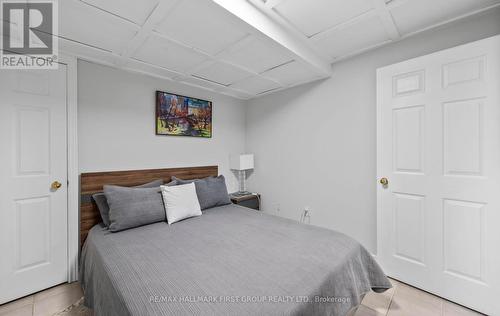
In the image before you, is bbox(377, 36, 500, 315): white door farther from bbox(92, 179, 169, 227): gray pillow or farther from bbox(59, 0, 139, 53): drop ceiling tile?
bbox(92, 179, 169, 227): gray pillow

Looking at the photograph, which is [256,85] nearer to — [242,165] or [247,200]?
[242,165]

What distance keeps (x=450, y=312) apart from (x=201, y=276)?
6.77 ft

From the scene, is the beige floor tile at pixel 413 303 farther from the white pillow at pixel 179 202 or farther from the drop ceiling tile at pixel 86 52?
the drop ceiling tile at pixel 86 52

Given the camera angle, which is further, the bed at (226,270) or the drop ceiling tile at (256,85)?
the drop ceiling tile at (256,85)

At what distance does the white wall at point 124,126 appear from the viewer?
2.26m

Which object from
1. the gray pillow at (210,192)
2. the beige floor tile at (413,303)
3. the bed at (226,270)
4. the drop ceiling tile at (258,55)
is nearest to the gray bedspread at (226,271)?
the bed at (226,270)

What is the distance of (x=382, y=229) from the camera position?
2.21 metres

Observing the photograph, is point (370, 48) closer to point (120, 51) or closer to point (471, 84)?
point (471, 84)

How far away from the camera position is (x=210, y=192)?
2717 millimetres

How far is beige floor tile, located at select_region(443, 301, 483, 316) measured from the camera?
66.0 inches

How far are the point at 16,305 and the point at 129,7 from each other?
2669 mm

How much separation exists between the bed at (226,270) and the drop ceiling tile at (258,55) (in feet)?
5.69

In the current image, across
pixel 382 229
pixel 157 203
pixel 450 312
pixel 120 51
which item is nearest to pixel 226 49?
pixel 120 51

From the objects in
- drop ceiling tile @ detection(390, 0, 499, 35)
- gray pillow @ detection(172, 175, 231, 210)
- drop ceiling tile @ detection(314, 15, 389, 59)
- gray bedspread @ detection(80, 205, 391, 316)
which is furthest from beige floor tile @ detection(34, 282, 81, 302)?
drop ceiling tile @ detection(390, 0, 499, 35)
